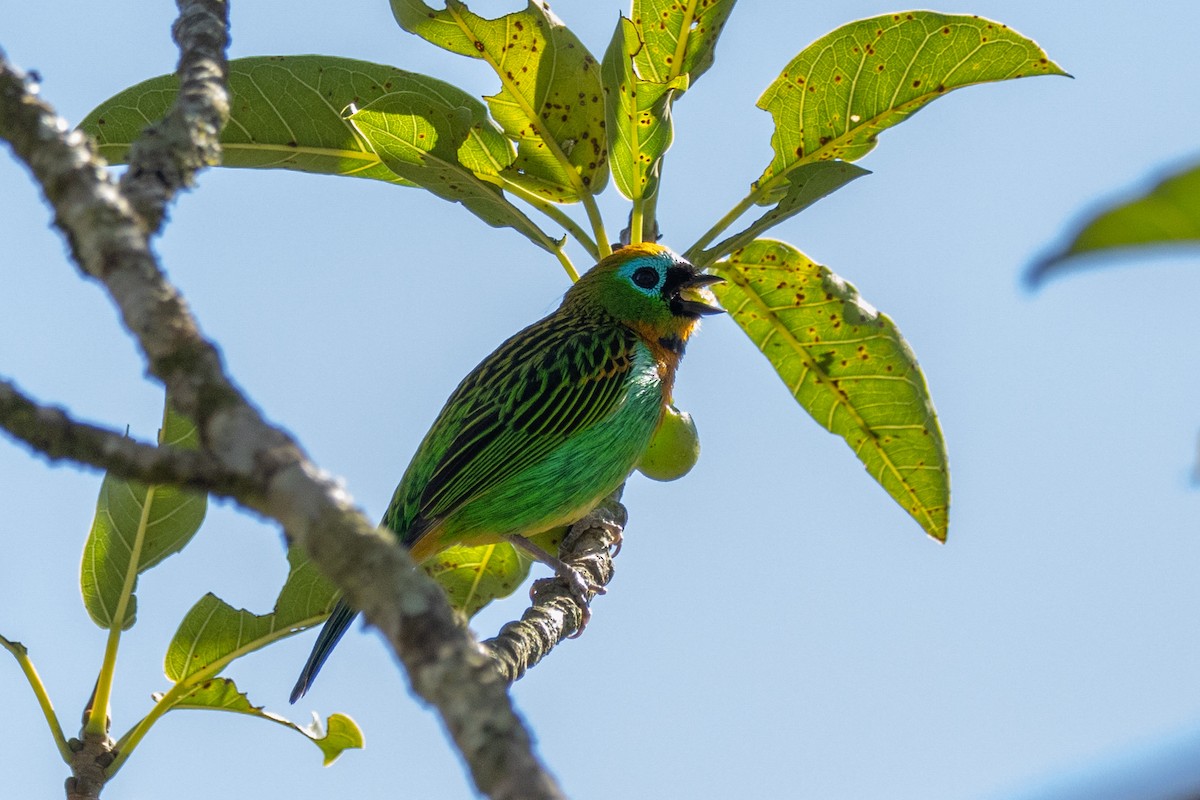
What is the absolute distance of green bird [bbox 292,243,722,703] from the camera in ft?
17.7

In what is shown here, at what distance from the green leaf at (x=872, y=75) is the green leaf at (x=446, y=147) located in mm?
1072

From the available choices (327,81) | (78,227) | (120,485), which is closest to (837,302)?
(327,81)

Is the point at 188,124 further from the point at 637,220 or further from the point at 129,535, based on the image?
the point at 637,220

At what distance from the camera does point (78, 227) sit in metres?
2.13

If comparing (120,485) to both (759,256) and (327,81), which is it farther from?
(759,256)

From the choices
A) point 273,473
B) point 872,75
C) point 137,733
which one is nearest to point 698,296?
point 872,75

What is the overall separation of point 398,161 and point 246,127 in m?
0.70

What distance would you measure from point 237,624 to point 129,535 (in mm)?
482

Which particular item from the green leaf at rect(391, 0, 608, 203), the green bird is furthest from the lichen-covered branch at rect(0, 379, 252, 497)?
the green leaf at rect(391, 0, 608, 203)

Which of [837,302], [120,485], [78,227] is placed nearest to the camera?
[78,227]

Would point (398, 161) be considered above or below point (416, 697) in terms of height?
above

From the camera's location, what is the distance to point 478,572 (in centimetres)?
549

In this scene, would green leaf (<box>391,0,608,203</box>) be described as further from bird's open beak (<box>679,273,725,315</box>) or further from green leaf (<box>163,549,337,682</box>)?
green leaf (<box>163,549,337,682</box>)

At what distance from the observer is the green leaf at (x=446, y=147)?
191 inches
